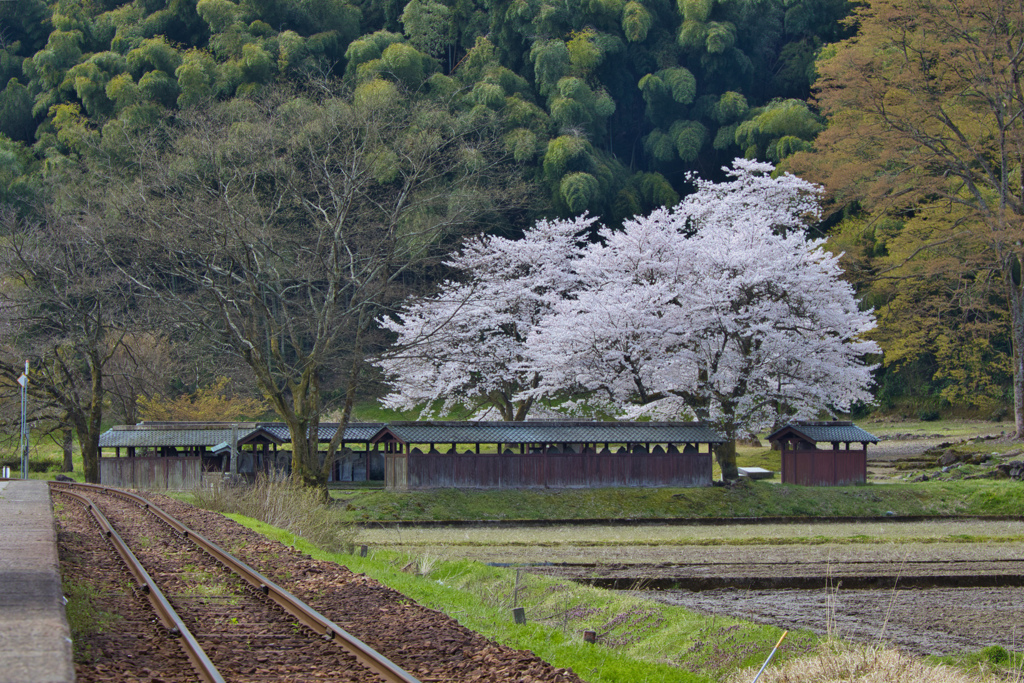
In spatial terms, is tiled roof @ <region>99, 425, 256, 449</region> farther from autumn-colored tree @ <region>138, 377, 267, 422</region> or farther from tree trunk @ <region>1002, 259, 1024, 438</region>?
tree trunk @ <region>1002, 259, 1024, 438</region>

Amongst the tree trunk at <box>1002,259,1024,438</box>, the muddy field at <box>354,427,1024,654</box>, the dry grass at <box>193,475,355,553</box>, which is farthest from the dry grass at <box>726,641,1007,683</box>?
the tree trunk at <box>1002,259,1024,438</box>

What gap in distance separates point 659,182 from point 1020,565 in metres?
40.0

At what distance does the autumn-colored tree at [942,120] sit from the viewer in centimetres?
3503

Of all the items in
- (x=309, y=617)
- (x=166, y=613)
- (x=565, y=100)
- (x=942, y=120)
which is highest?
(x=565, y=100)

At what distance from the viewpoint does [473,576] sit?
593 inches

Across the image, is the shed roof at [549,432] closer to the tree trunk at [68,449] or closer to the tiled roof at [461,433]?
the tiled roof at [461,433]

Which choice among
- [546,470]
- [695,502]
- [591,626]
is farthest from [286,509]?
[695,502]

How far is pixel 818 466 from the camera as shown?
3225 centimetres

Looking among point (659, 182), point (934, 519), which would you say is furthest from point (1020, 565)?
point (659, 182)

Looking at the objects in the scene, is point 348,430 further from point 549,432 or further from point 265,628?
point 265,628

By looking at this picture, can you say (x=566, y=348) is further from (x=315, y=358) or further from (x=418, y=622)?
(x=418, y=622)

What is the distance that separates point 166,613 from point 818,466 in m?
27.3

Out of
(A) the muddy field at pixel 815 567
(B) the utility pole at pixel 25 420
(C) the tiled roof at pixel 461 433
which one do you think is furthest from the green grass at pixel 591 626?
(B) the utility pole at pixel 25 420

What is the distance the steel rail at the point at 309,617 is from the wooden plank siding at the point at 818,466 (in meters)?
22.7
